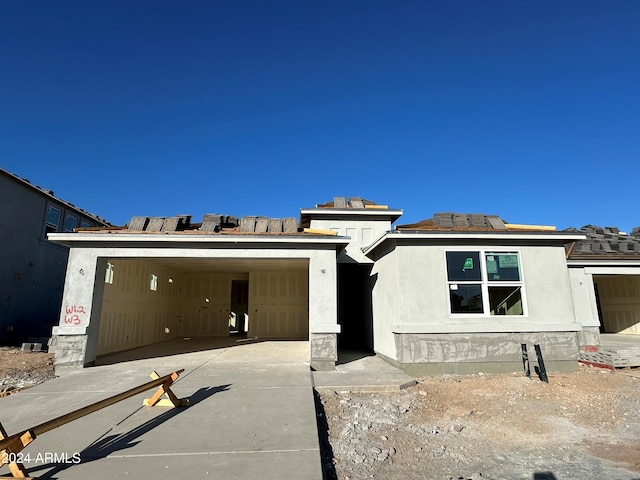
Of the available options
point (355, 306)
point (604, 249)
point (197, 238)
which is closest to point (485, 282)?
point (355, 306)

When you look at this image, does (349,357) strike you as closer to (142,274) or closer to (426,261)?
(426,261)

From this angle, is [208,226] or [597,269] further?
[597,269]

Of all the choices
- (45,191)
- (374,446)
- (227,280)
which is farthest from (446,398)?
(45,191)

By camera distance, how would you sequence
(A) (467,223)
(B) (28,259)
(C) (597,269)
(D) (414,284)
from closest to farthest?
1. (D) (414,284)
2. (A) (467,223)
3. (C) (597,269)
4. (B) (28,259)

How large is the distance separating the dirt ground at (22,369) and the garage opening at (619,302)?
786 inches

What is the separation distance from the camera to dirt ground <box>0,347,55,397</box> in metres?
6.80

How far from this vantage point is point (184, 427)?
434 cm

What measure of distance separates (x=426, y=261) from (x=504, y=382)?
3224 mm

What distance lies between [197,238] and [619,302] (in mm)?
19169

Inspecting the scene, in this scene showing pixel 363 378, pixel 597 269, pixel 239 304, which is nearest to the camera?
pixel 363 378

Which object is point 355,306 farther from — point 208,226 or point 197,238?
point 197,238

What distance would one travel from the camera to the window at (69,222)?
1567 cm

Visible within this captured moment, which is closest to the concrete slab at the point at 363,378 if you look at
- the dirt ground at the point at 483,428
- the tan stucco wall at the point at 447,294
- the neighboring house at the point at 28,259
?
the dirt ground at the point at 483,428

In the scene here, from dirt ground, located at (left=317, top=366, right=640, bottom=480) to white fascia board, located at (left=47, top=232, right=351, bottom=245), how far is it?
377 cm
